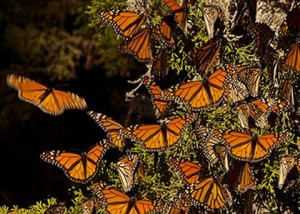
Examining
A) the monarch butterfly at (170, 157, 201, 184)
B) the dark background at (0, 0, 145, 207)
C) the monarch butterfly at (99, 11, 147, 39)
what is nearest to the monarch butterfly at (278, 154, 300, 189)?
the monarch butterfly at (170, 157, 201, 184)

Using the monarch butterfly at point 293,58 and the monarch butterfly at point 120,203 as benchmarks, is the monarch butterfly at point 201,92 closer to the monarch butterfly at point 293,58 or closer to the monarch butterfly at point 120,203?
the monarch butterfly at point 293,58

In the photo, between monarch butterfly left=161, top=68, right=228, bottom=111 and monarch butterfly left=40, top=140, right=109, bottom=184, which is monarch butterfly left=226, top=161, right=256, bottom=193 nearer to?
monarch butterfly left=161, top=68, right=228, bottom=111

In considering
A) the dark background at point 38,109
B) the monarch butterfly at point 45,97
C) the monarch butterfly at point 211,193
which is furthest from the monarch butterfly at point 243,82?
the dark background at point 38,109

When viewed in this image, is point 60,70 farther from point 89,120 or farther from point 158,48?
point 158,48

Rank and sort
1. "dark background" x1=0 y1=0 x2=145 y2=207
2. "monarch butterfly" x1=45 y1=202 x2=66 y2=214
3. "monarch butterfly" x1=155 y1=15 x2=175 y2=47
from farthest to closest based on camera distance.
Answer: "dark background" x1=0 y1=0 x2=145 y2=207, "monarch butterfly" x1=155 y1=15 x2=175 y2=47, "monarch butterfly" x1=45 y1=202 x2=66 y2=214

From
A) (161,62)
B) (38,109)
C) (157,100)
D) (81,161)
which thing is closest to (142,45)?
(161,62)

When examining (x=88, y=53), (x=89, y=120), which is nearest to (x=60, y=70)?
(x=88, y=53)

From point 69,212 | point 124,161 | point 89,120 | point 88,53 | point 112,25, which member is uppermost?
point 88,53
